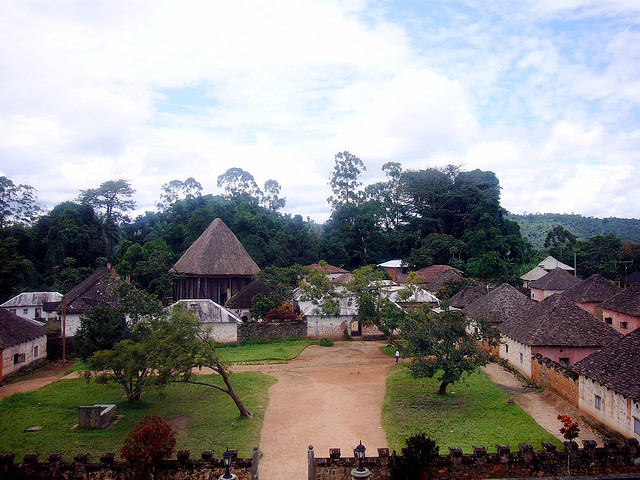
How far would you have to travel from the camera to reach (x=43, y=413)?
15.5 m

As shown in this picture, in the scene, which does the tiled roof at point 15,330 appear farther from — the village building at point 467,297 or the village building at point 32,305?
the village building at point 467,297

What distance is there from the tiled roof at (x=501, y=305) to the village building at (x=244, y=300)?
16.3 meters

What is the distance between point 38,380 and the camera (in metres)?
21.0

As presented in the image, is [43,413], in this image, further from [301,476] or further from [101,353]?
[301,476]

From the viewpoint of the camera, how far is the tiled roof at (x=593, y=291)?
3059 cm

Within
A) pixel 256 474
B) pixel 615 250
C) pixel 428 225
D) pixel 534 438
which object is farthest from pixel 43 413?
pixel 615 250

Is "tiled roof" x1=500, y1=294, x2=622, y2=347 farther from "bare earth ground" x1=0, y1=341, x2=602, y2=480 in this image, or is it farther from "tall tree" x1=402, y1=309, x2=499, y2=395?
"bare earth ground" x1=0, y1=341, x2=602, y2=480

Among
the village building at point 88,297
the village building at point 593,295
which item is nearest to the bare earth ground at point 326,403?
the village building at point 88,297

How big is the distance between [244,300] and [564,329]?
78.2ft

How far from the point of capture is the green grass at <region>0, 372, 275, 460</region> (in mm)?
12406

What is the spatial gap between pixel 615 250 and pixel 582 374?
51633mm

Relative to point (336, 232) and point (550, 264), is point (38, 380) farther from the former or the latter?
point (550, 264)

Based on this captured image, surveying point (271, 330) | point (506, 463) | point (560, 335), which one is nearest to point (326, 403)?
point (506, 463)

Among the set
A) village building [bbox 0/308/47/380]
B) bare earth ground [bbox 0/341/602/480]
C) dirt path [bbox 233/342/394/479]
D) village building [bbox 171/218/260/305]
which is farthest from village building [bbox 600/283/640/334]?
village building [bbox 0/308/47/380]
